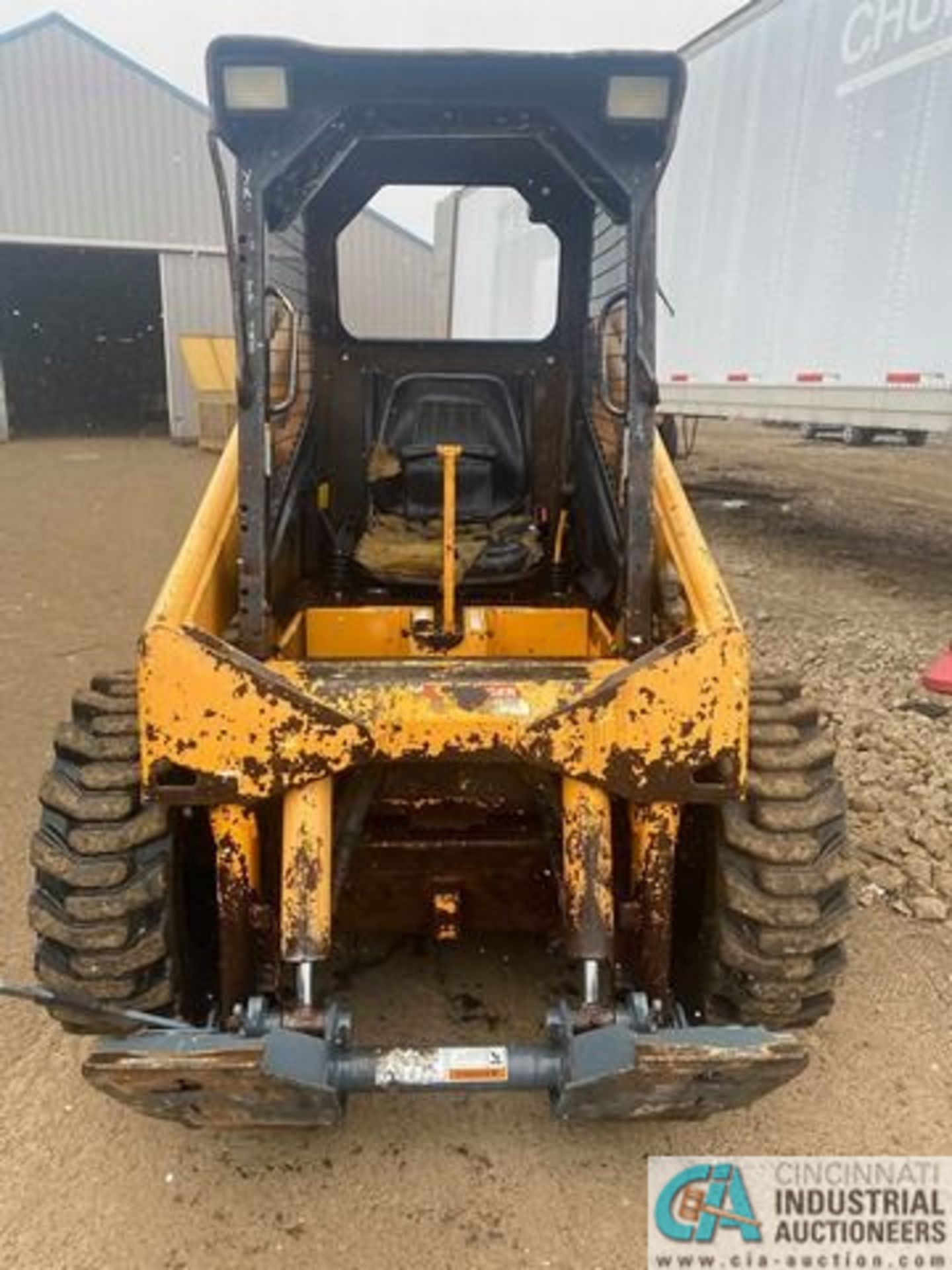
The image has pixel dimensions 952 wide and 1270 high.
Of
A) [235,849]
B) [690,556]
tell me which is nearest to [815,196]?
[690,556]

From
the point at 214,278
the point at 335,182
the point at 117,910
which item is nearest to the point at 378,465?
the point at 335,182

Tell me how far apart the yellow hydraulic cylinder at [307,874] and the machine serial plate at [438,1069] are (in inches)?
12.5

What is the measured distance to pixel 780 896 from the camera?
2666 millimetres

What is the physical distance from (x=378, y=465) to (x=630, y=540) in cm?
155

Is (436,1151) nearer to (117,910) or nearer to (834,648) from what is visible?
(117,910)

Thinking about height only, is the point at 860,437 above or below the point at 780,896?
below

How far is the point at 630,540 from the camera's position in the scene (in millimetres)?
2984

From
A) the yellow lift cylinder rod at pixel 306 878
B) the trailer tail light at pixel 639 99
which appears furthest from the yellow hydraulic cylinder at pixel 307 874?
the trailer tail light at pixel 639 99

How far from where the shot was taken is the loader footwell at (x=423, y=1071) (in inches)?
86.7

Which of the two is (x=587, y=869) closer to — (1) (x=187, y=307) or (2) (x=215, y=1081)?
(2) (x=215, y=1081)

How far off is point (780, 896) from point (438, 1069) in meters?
0.92

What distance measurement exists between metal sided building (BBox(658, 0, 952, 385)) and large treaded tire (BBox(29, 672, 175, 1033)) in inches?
237

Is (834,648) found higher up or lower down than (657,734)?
lower down

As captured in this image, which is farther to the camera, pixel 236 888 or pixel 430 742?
pixel 236 888
